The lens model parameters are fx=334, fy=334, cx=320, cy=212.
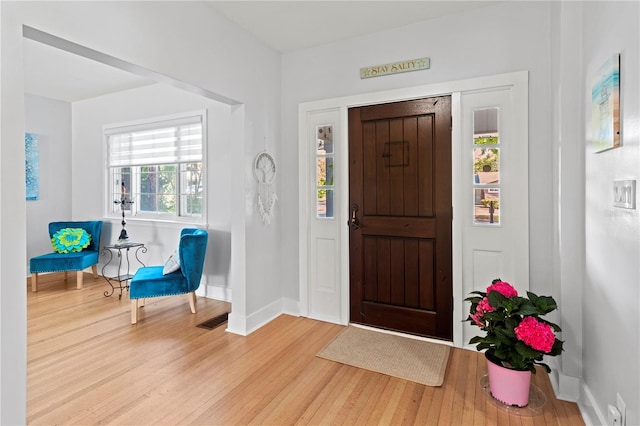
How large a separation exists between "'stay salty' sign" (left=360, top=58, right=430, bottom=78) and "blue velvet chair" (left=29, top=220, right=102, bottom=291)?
14.0 feet

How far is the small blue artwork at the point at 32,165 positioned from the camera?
4809 millimetres

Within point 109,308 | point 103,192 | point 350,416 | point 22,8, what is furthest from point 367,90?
point 103,192

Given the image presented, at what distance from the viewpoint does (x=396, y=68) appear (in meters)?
2.96

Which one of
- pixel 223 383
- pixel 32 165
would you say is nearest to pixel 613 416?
pixel 223 383

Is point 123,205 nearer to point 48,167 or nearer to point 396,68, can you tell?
point 48,167

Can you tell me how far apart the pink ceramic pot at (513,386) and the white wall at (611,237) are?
0.32 meters

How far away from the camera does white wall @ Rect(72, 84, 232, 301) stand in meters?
3.95

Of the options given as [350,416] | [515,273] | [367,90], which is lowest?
[350,416]

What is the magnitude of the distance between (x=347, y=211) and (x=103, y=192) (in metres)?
3.96

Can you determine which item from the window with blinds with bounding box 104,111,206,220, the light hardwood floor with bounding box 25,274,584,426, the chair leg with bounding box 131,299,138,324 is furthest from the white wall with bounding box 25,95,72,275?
the chair leg with bounding box 131,299,138,324

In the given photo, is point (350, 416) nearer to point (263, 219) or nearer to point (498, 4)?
point (263, 219)

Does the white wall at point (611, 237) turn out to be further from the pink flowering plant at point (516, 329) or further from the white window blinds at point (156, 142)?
the white window blinds at point (156, 142)

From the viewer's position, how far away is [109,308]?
366cm

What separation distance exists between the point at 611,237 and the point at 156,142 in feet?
15.4
